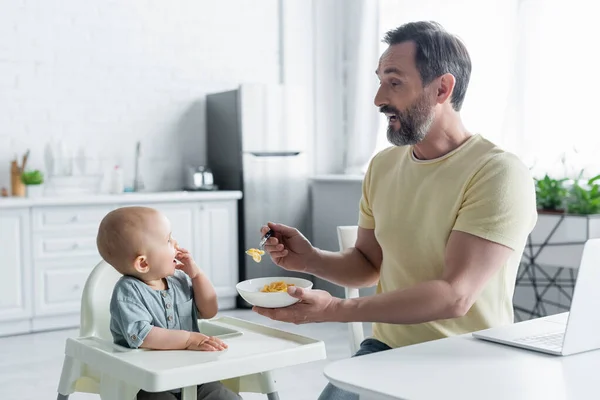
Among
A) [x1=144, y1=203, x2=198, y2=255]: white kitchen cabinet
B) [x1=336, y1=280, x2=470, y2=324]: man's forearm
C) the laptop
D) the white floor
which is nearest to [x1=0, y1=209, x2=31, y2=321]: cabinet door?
the white floor

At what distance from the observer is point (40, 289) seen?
15.3ft

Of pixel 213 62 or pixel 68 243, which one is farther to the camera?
pixel 213 62

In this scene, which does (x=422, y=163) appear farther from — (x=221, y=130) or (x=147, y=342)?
(x=221, y=130)

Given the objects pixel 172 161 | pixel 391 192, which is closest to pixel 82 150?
pixel 172 161

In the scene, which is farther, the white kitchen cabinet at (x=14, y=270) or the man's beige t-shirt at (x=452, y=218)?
the white kitchen cabinet at (x=14, y=270)

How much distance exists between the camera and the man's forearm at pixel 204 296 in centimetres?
193

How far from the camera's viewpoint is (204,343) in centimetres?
164

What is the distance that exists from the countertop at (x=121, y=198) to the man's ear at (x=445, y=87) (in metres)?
3.30

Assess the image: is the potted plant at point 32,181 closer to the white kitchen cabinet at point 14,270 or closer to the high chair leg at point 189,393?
the white kitchen cabinet at point 14,270

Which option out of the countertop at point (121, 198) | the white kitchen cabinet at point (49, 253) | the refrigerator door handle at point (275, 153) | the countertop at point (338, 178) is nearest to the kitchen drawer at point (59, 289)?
the white kitchen cabinet at point (49, 253)

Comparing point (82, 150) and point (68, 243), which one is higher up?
point (82, 150)

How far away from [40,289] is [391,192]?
3.29 meters

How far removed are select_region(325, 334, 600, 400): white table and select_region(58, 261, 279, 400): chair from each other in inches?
26.3

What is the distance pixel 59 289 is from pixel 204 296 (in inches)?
121
